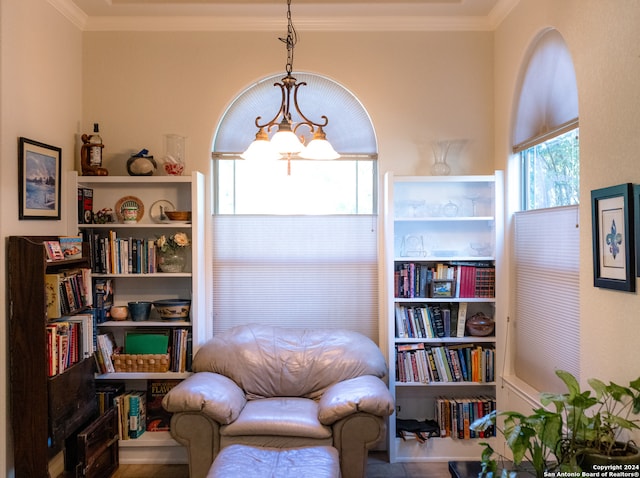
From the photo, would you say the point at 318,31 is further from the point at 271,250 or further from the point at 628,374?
the point at 628,374

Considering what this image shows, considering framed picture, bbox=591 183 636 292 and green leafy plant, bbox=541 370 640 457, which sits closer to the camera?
green leafy plant, bbox=541 370 640 457

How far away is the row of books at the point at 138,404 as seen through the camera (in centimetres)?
374

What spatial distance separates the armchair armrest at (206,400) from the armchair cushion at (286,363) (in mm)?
285

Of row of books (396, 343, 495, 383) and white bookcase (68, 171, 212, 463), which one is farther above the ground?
white bookcase (68, 171, 212, 463)

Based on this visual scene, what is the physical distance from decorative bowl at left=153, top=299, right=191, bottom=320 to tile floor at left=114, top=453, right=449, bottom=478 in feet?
3.41

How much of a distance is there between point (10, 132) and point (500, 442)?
3692mm

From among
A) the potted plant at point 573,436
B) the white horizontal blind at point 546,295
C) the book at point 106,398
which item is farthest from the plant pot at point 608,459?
the book at point 106,398

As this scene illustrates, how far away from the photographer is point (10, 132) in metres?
3.00

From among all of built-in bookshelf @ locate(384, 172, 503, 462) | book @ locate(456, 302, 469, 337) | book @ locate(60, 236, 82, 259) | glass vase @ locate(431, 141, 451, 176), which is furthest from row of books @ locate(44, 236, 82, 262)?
book @ locate(456, 302, 469, 337)

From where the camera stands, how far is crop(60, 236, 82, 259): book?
327cm

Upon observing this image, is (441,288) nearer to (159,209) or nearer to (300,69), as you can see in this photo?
(300,69)

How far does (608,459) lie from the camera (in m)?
1.88

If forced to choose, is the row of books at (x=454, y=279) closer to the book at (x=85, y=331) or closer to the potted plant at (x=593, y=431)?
the potted plant at (x=593, y=431)

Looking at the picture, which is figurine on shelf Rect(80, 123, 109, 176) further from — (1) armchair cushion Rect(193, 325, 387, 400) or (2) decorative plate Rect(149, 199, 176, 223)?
(1) armchair cushion Rect(193, 325, 387, 400)
